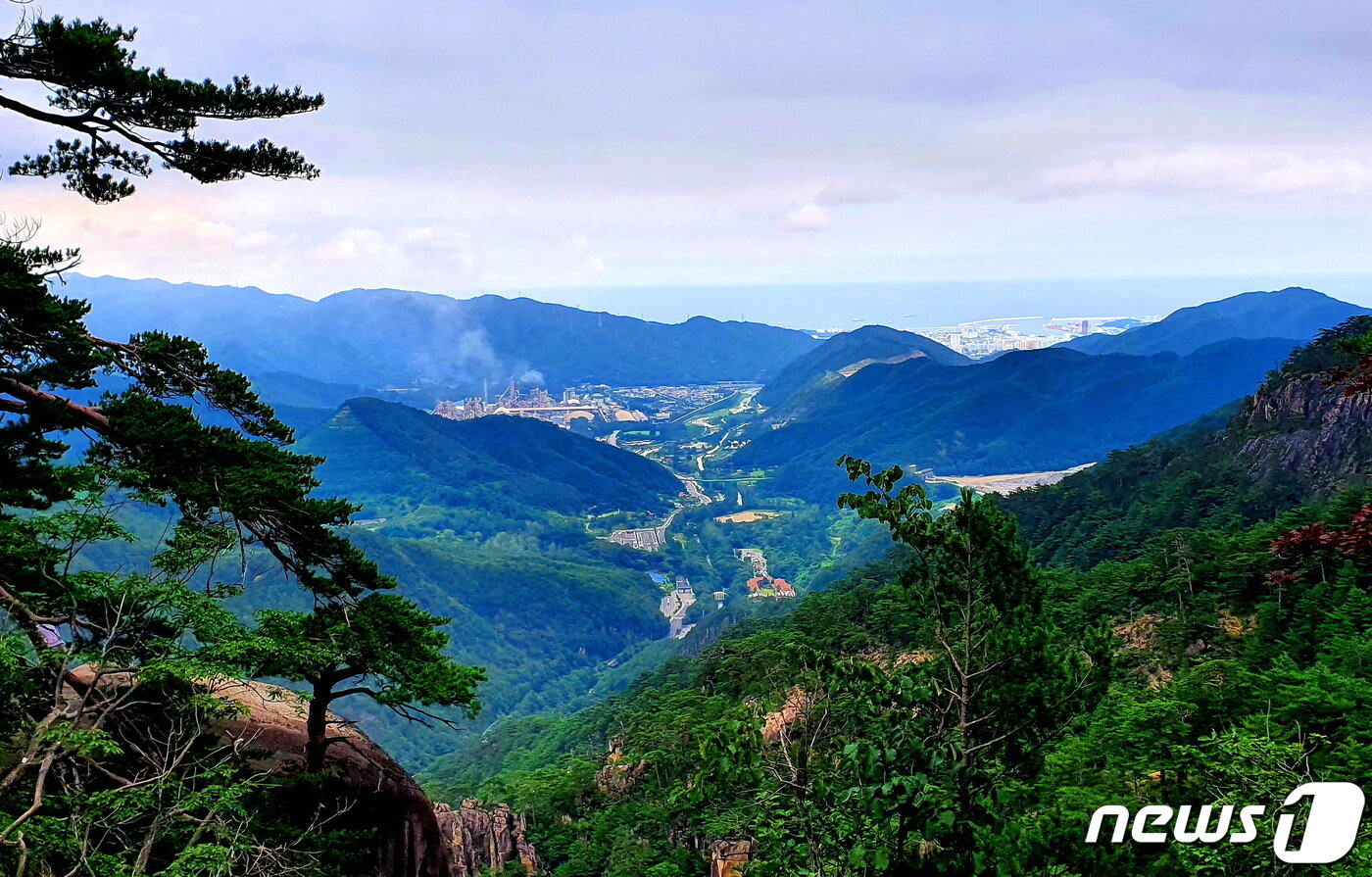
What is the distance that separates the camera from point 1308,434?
4266 centimetres

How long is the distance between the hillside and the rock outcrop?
1214 inches

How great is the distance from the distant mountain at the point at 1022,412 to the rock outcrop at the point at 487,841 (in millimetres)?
133831

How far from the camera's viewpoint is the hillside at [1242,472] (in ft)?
130

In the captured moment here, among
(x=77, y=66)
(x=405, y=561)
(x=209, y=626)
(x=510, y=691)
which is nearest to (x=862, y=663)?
(x=209, y=626)

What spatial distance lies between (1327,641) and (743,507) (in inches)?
5071

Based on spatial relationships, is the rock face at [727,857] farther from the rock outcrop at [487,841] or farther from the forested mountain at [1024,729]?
the rock outcrop at [487,841]

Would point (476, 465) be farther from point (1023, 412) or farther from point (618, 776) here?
point (618, 776)

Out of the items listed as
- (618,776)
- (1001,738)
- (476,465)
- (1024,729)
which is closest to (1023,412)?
(476,465)

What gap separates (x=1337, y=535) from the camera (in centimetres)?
1119

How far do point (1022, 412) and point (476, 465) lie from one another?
361 feet

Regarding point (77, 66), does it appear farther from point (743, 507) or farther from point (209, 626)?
point (743, 507)

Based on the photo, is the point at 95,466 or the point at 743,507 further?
the point at 743,507

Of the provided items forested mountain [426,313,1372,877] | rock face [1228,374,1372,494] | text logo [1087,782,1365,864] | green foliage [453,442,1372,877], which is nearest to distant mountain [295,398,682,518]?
rock face [1228,374,1372,494]

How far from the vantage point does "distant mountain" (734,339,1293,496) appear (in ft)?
530
